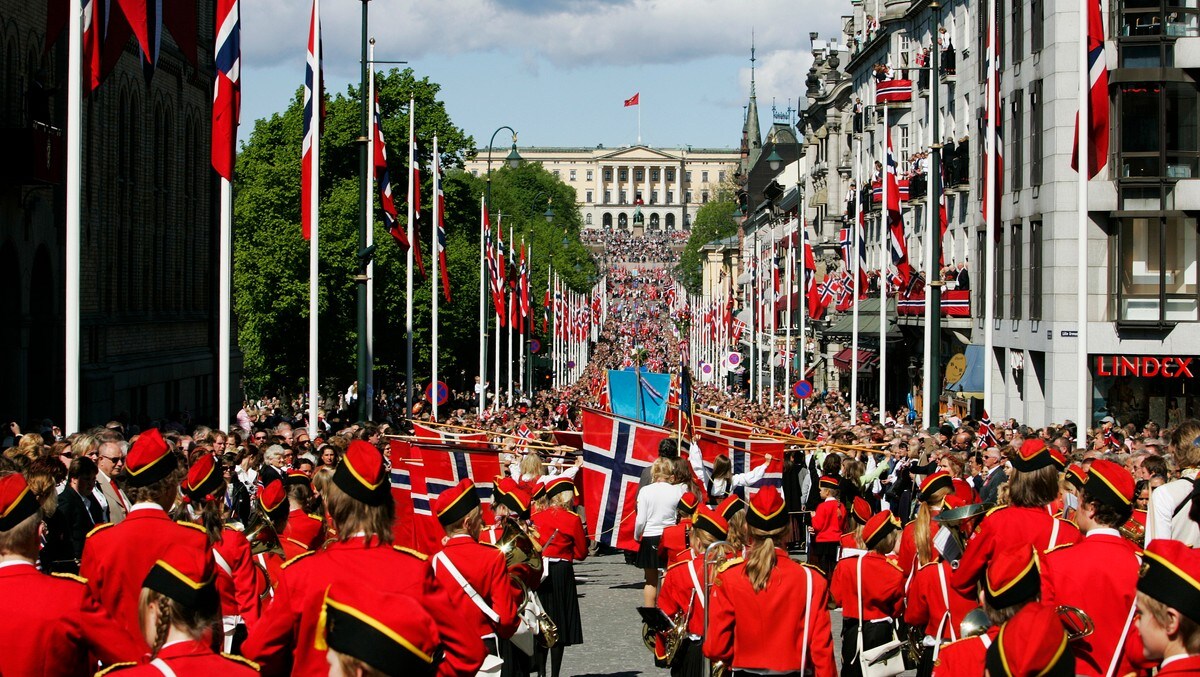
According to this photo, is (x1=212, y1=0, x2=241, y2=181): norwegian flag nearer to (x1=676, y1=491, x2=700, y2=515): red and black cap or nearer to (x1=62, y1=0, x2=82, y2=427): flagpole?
(x1=62, y1=0, x2=82, y2=427): flagpole

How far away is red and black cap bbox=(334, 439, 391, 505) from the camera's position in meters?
6.71

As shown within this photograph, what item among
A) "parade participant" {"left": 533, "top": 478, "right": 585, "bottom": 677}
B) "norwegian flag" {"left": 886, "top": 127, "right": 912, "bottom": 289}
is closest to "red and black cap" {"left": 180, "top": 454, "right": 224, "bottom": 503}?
"parade participant" {"left": 533, "top": 478, "right": 585, "bottom": 677}

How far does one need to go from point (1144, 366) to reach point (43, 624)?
28359 mm

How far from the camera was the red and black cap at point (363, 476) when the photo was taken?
6707 millimetres

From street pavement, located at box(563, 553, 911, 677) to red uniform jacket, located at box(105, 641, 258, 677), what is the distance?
29.0 feet

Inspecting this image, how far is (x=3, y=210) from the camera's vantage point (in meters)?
28.6

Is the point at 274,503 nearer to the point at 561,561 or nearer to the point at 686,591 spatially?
Result: the point at 686,591

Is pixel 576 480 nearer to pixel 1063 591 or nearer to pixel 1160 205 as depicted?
pixel 1063 591

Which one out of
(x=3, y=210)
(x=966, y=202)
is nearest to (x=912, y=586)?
(x=3, y=210)

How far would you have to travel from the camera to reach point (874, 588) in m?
10.7

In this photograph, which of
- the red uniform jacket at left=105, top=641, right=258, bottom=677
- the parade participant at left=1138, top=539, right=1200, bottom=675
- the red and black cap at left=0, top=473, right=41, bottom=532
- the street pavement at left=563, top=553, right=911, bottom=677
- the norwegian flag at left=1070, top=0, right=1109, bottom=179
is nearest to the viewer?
the red uniform jacket at left=105, top=641, right=258, bottom=677

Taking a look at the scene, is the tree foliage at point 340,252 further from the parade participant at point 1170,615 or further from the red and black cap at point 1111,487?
the parade participant at point 1170,615

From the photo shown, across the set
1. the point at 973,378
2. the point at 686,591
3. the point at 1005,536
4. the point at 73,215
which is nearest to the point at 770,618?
the point at 1005,536

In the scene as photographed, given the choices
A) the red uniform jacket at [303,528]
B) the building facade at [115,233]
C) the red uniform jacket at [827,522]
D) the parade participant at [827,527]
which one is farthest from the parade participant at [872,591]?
the building facade at [115,233]
